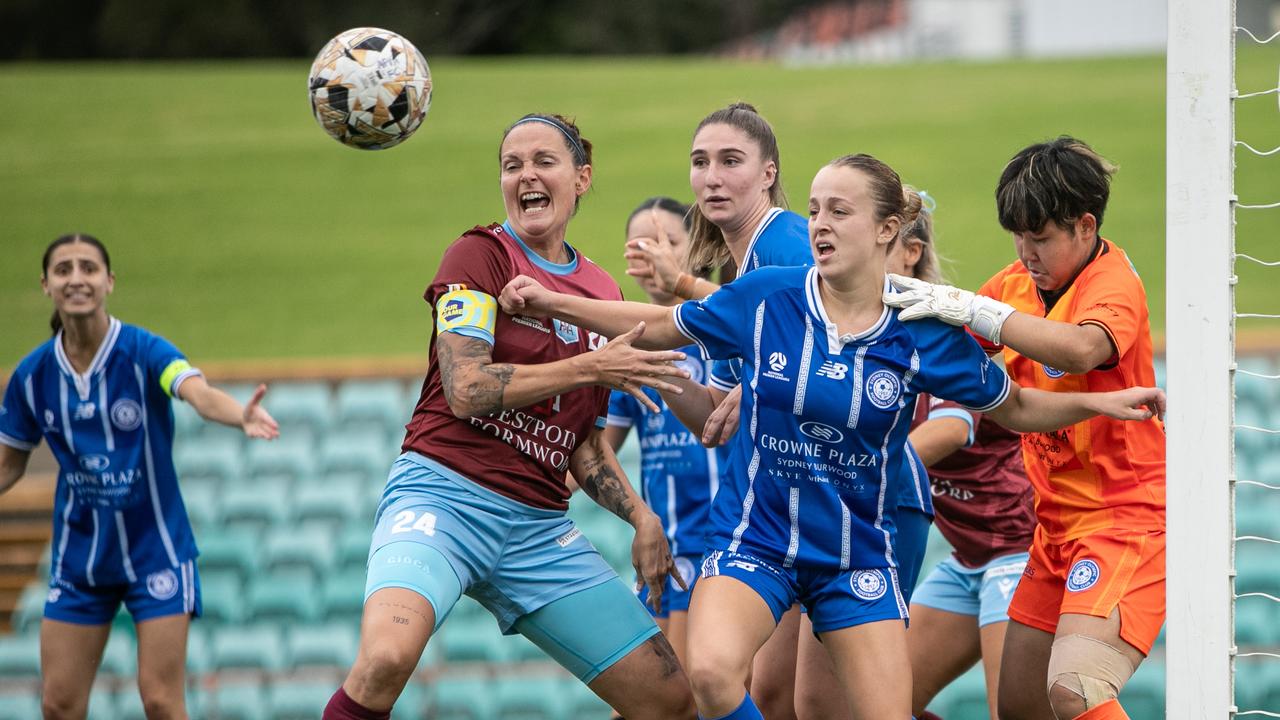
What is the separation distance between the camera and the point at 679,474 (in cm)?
544

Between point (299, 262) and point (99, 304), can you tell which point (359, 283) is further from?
point (99, 304)

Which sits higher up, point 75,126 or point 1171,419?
point 75,126

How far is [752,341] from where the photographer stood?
3.87m

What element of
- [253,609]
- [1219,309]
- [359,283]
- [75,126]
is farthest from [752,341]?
[75,126]

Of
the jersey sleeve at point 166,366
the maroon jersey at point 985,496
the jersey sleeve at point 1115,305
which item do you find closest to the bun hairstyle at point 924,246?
the maroon jersey at point 985,496

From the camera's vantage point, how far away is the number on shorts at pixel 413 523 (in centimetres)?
390

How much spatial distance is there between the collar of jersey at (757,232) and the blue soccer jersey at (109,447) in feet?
8.31

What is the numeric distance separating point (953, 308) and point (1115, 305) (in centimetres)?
50

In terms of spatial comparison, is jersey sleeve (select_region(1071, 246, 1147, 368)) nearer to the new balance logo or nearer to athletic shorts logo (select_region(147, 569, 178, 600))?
the new balance logo

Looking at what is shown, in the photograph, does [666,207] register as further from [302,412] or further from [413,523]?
[302,412]

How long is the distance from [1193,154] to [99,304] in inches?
169

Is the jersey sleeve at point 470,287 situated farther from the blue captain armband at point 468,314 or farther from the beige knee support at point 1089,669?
the beige knee support at point 1089,669

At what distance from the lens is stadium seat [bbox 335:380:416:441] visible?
9.88m

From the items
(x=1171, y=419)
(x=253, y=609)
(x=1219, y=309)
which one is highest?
(x=1219, y=309)
